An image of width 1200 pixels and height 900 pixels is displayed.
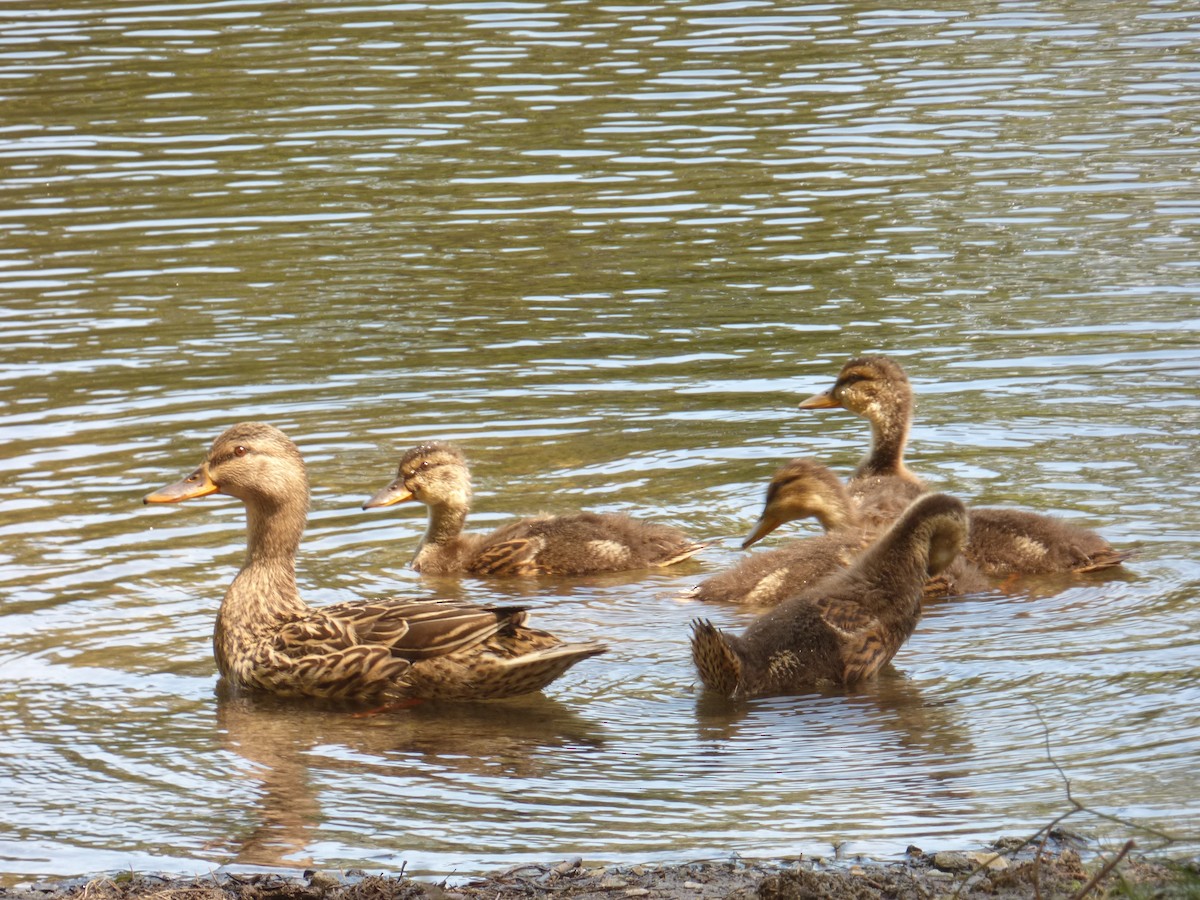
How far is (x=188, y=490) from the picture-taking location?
8844 millimetres

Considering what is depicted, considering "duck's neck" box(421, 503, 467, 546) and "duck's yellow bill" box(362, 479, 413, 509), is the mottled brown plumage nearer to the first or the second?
"duck's neck" box(421, 503, 467, 546)

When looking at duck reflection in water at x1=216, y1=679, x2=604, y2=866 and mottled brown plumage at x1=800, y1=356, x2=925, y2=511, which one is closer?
duck reflection in water at x1=216, y1=679, x2=604, y2=866

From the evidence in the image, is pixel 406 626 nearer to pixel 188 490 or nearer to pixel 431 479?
pixel 188 490

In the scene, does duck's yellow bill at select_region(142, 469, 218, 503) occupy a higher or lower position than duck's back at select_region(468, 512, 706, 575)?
higher

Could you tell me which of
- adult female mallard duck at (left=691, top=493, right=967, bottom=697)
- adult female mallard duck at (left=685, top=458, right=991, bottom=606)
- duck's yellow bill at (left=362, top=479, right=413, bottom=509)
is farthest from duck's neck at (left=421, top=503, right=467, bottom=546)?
adult female mallard duck at (left=691, top=493, right=967, bottom=697)

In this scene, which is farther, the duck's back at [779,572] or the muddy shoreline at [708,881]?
the duck's back at [779,572]

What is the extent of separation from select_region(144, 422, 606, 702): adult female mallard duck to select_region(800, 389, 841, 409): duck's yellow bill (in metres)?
3.25

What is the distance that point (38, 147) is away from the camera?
19.4 meters

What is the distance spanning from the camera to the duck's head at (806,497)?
9469mm

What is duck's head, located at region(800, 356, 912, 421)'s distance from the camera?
34.2 ft

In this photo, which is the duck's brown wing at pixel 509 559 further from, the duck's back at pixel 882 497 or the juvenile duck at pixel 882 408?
the juvenile duck at pixel 882 408

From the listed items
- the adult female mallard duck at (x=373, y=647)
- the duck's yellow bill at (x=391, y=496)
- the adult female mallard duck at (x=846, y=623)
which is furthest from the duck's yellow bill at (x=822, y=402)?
the adult female mallard duck at (x=373, y=647)

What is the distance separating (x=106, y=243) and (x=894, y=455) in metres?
8.13

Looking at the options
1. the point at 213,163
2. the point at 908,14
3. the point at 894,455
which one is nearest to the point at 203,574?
the point at 894,455
